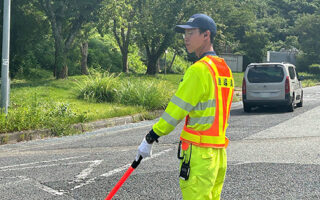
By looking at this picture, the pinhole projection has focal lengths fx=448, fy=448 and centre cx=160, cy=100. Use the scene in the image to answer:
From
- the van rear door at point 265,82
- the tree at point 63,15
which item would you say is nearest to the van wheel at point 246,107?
the van rear door at point 265,82

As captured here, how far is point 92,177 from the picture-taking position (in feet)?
19.7

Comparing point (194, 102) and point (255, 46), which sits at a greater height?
point (255, 46)

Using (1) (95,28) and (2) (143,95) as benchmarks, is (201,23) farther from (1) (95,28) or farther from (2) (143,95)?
(1) (95,28)

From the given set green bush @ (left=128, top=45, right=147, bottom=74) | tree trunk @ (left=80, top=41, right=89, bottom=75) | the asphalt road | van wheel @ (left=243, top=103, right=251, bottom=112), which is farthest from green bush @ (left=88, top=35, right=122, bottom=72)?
the asphalt road

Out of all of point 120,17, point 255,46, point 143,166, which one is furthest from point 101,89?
point 255,46

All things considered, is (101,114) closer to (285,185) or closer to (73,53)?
(285,185)

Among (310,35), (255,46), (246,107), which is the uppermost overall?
(310,35)

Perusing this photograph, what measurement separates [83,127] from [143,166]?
4409mm

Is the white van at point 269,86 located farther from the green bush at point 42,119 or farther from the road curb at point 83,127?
the green bush at point 42,119

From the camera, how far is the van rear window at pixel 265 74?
1473 cm

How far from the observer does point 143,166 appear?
263 inches

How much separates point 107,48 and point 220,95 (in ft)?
116

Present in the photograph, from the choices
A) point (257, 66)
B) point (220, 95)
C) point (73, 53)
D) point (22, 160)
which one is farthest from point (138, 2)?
point (220, 95)

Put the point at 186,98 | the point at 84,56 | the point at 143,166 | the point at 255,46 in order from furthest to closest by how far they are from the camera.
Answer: the point at 255,46 → the point at 84,56 → the point at 143,166 → the point at 186,98
